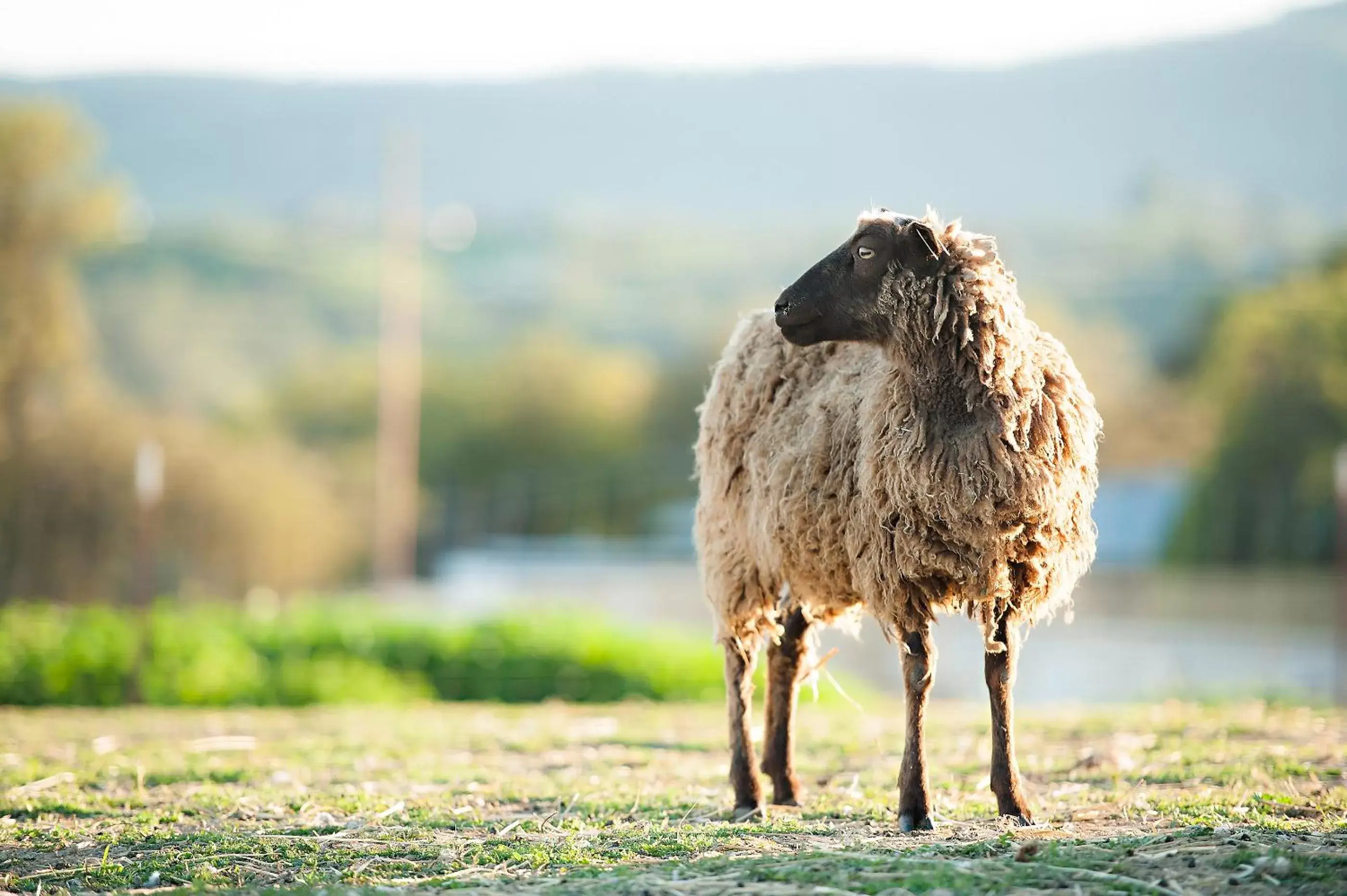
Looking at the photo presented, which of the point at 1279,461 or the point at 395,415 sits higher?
the point at 395,415

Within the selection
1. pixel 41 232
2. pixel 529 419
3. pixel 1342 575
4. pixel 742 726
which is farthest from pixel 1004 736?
pixel 529 419

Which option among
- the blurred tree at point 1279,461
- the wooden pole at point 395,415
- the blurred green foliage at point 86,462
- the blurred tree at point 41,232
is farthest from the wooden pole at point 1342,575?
the blurred tree at point 41,232

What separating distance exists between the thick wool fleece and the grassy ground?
41.4 inches

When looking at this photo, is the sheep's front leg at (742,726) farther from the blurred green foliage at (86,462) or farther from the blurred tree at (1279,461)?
the blurred tree at (1279,461)

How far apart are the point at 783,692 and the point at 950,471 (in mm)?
1866

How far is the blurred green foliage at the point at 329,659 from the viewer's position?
14945 millimetres

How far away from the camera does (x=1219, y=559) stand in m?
31.7

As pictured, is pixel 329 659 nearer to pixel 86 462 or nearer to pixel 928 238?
pixel 928 238

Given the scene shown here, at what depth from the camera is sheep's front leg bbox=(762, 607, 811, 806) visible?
731 cm

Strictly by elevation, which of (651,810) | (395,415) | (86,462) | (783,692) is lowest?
(651,810)

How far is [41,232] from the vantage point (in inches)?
1292

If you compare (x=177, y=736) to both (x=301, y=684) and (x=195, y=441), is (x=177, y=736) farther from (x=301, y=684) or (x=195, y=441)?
(x=195, y=441)

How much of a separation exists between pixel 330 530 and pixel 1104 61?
98.6m

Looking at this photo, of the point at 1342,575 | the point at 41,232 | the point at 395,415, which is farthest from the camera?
the point at 41,232
